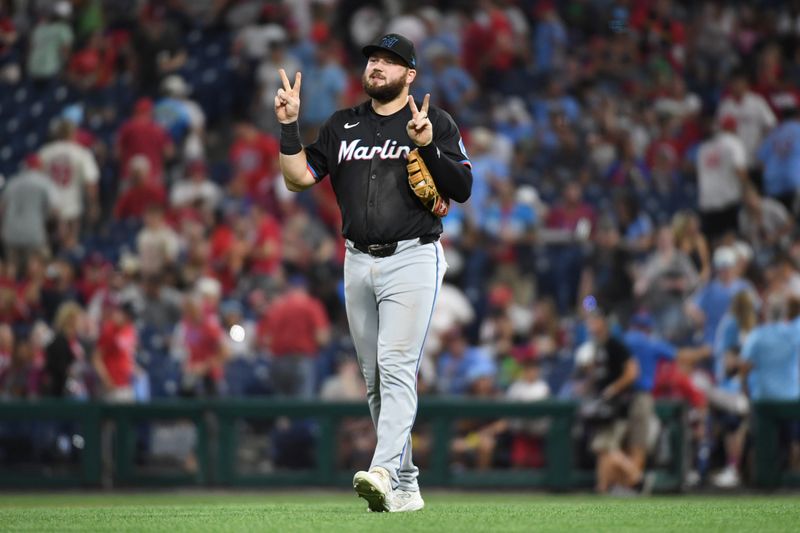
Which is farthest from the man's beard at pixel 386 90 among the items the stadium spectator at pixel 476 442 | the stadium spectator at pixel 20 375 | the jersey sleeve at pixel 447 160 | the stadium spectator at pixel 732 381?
the stadium spectator at pixel 20 375

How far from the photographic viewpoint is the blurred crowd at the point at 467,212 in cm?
1341

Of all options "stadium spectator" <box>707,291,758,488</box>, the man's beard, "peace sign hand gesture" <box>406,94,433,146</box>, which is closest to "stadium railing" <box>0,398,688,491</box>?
"stadium spectator" <box>707,291,758,488</box>

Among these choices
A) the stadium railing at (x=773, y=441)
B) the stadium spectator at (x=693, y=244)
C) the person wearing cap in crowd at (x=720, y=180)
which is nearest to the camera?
the stadium railing at (x=773, y=441)

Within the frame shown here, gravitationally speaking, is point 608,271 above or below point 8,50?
below

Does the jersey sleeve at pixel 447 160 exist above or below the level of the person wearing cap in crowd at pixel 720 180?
below

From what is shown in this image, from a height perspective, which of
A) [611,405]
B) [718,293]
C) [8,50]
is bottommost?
[611,405]

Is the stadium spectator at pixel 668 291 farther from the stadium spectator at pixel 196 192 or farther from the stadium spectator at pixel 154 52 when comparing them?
the stadium spectator at pixel 154 52

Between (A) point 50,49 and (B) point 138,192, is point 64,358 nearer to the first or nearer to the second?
(B) point 138,192

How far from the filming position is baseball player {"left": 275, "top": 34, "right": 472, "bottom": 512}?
21.6 ft

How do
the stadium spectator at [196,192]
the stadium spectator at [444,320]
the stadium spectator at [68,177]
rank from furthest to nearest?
the stadium spectator at [68,177]
the stadium spectator at [196,192]
the stadium spectator at [444,320]

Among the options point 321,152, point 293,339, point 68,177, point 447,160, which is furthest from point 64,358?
point 447,160

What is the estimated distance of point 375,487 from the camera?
20.6 ft

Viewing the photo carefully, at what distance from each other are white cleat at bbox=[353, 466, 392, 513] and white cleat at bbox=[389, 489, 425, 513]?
0.10 meters

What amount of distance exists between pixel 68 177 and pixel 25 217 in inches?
28.7
